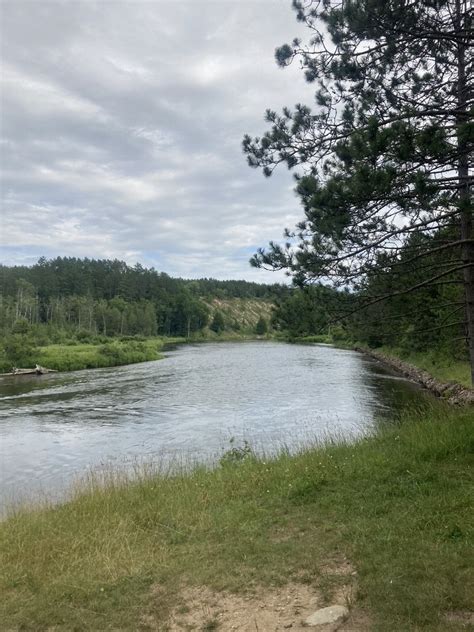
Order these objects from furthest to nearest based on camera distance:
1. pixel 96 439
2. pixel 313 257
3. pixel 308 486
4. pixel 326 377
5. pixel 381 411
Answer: pixel 326 377 → pixel 381 411 → pixel 96 439 → pixel 313 257 → pixel 308 486

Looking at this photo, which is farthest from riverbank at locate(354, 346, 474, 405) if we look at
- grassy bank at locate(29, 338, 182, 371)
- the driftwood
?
the driftwood

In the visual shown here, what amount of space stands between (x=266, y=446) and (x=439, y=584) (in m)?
10.6

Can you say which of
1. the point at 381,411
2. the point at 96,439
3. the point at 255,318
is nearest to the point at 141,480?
the point at 96,439

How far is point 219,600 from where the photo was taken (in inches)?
162

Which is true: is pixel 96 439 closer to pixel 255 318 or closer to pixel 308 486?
pixel 308 486

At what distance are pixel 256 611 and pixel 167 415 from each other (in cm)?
1747

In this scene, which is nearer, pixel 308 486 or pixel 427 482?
pixel 427 482

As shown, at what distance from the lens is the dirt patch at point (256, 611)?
364cm

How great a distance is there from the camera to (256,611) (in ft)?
12.7

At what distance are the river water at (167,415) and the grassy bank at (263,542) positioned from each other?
157 inches

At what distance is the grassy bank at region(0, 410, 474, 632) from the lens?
3932mm

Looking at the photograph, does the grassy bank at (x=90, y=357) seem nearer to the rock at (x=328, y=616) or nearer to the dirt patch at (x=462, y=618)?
the rock at (x=328, y=616)

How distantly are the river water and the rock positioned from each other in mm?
7126

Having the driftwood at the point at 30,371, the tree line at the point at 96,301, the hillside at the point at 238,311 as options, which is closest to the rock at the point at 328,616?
the driftwood at the point at 30,371
